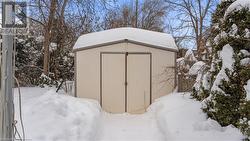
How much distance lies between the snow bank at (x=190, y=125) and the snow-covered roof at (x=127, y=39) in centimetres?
282

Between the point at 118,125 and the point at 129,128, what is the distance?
1.84 feet

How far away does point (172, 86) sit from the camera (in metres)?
12.5

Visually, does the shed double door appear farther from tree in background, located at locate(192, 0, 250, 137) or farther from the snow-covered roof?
tree in background, located at locate(192, 0, 250, 137)

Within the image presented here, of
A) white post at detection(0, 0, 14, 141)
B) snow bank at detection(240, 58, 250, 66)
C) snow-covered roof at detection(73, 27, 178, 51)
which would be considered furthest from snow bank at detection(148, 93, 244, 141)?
white post at detection(0, 0, 14, 141)

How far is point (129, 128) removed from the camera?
918 centimetres

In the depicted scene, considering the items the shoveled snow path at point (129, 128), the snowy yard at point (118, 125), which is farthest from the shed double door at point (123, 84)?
the snowy yard at point (118, 125)

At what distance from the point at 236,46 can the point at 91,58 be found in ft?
19.2

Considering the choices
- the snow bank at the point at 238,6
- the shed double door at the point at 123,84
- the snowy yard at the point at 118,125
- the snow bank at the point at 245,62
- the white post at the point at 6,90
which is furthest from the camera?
the shed double door at the point at 123,84

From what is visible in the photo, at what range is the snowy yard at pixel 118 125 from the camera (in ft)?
23.0

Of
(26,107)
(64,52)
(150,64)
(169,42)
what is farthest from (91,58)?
(64,52)

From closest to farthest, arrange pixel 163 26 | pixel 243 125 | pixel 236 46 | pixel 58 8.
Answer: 1. pixel 243 125
2. pixel 236 46
3. pixel 58 8
4. pixel 163 26

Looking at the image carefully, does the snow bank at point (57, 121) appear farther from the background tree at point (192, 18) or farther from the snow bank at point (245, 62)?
the background tree at point (192, 18)

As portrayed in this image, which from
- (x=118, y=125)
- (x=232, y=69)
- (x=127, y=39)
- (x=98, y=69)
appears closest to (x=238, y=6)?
(x=232, y=69)

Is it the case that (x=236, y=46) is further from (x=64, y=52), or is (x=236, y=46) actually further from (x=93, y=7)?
(x=64, y=52)
